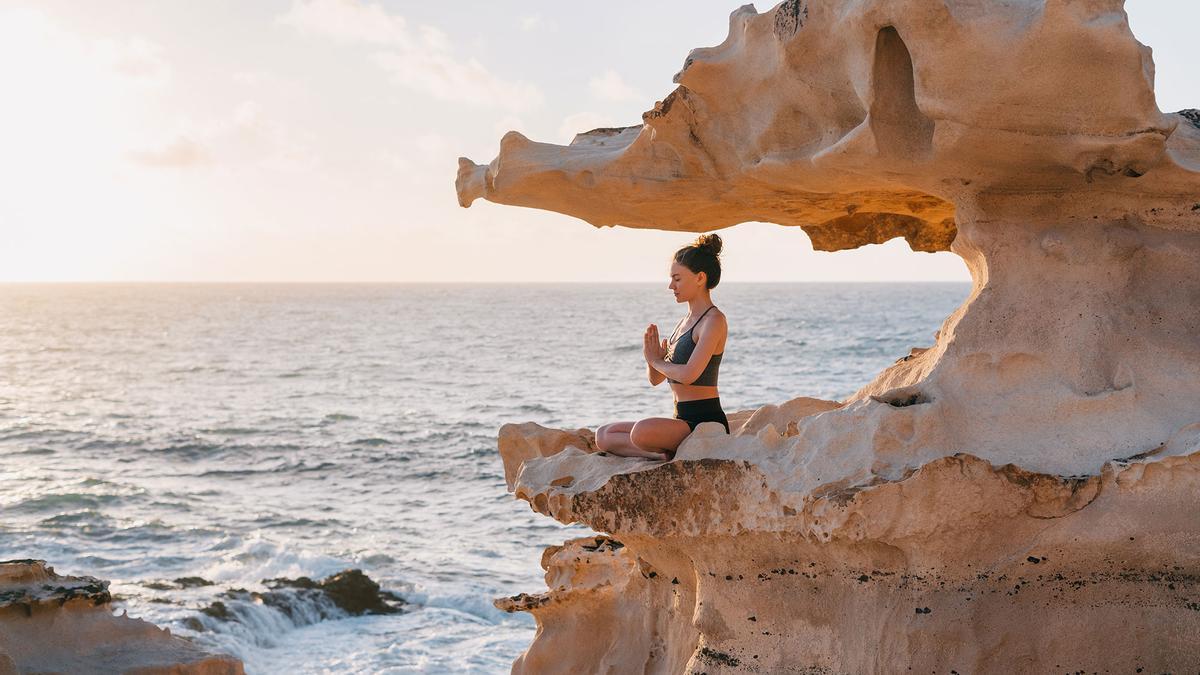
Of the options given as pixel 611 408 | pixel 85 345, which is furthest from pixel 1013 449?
pixel 85 345

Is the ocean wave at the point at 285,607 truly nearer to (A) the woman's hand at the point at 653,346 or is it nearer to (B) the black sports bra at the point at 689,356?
(A) the woman's hand at the point at 653,346

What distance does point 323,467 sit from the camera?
65.2ft

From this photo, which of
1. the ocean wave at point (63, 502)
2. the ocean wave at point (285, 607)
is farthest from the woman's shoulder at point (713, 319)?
the ocean wave at point (63, 502)

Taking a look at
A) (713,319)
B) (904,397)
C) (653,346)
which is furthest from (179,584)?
(904,397)

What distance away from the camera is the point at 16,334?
2491 inches

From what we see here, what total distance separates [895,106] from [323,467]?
54.4ft

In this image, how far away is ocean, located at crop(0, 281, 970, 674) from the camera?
1131cm

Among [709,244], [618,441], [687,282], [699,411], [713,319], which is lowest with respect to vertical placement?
[618,441]

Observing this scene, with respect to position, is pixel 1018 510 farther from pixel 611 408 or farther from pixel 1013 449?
pixel 611 408

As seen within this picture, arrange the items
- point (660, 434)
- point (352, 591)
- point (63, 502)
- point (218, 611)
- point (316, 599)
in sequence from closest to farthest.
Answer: point (660, 434), point (218, 611), point (316, 599), point (352, 591), point (63, 502)

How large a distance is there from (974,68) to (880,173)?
0.73 m

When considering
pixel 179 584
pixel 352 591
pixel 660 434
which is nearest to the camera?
pixel 660 434

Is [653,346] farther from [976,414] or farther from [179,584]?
[179,584]

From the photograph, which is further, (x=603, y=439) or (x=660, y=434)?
(x=603, y=439)
